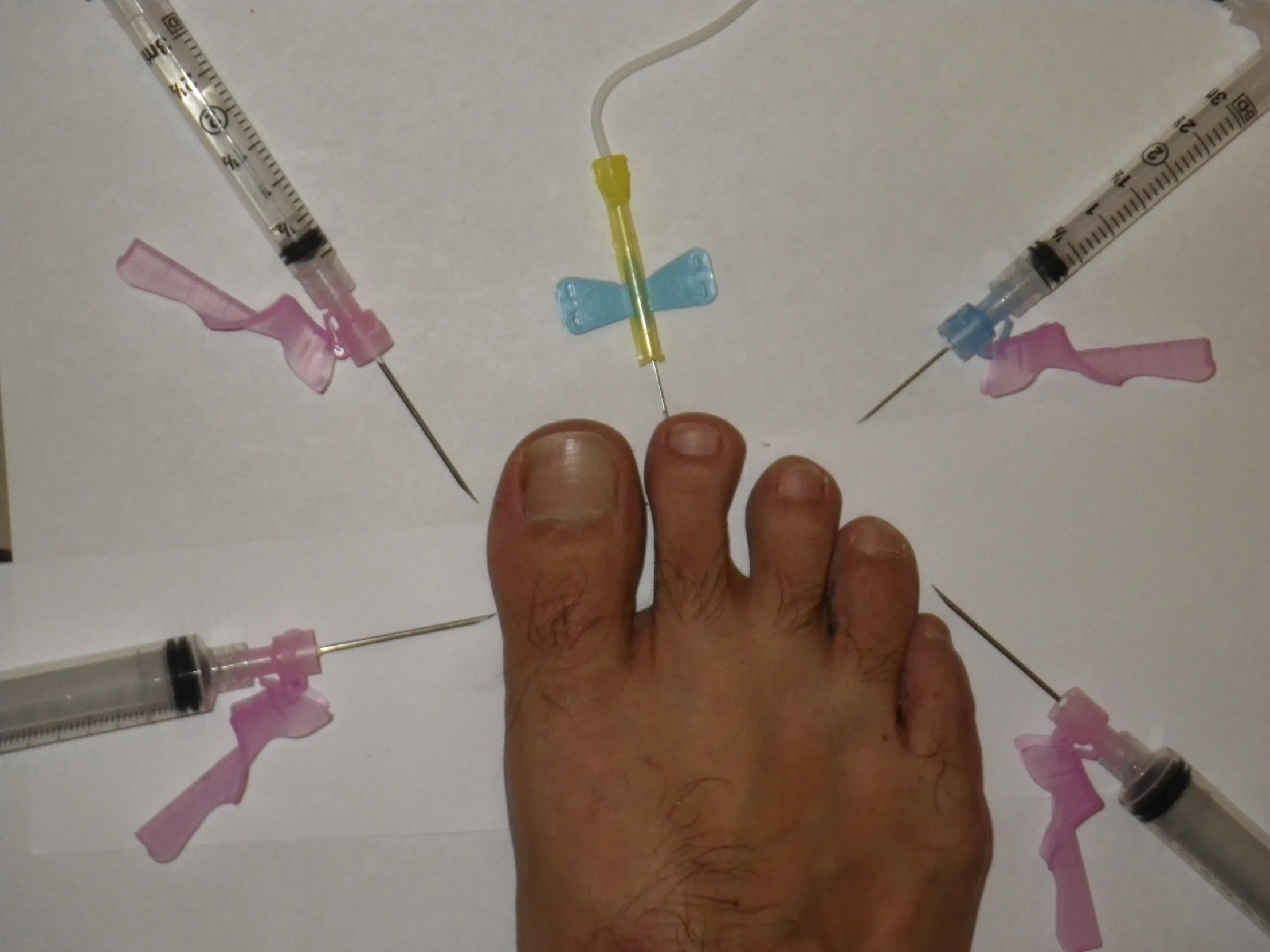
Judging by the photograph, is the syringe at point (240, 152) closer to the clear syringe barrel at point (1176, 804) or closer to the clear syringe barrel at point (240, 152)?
the clear syringe barrel at point (240, 152)

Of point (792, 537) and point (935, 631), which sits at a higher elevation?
point (792, 537)

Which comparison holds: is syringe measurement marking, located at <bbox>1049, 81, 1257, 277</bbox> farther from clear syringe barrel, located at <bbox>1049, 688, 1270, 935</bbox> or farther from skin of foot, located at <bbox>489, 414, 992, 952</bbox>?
clear syringe barrel, located at <bbox>1049, 688, 1270, 935</bbox>

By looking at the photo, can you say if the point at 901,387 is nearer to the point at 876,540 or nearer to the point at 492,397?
the point at 876,540

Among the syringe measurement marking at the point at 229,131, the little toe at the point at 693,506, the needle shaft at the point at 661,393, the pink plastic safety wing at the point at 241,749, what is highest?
the syringe measurement marking at the point at 229,131

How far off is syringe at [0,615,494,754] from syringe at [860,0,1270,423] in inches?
24.6

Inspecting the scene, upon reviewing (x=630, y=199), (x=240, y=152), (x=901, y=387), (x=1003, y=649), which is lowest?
(x=1003, y=649)

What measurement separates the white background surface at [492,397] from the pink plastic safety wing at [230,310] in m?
0.03

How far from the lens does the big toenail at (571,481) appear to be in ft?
3.19

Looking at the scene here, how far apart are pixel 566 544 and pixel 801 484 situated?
24cm

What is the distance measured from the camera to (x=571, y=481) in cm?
97

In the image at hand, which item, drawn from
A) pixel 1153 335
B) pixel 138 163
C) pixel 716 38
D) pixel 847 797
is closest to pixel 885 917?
pixel 847 797

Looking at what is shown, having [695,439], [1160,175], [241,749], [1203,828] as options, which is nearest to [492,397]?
[695,439]

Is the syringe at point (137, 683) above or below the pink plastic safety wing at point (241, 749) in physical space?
above

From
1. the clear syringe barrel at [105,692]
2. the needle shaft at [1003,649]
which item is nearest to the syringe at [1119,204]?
the needle shaft at [1003,649]
